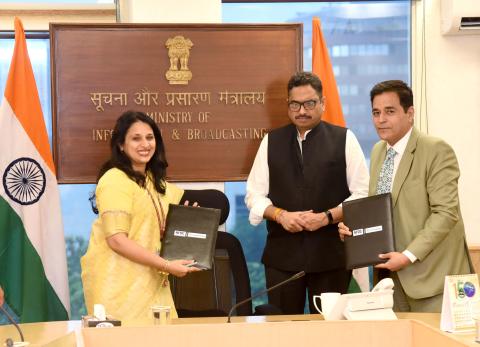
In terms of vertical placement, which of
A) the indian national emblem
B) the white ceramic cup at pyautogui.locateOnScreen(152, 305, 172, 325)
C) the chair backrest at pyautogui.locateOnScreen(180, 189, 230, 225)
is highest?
the indian national emblem

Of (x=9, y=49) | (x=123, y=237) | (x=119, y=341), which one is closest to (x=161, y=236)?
(x=123, y=237)

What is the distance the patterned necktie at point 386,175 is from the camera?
3.72m

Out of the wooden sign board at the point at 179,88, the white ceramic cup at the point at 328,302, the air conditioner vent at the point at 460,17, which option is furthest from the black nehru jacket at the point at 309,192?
the air conditioner vent at the point at 460,17

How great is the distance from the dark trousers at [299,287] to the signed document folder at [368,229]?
1.34ft

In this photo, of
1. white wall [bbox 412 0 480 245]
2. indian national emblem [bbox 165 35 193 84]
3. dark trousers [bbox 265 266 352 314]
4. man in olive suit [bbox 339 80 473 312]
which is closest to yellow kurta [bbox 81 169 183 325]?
dark trousers [bbox 265 266 352 314]

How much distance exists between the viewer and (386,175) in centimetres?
375

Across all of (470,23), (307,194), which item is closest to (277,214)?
(307,194)

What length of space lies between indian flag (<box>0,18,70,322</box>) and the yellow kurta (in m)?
0.81

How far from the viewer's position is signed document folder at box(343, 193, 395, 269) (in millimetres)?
3535

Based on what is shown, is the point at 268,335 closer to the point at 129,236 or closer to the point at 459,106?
the point at 129,236

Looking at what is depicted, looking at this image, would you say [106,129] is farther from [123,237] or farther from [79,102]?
[123,237]

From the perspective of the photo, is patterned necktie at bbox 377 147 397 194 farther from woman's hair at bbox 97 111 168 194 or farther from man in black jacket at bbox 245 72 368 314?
woman's hair at bbox 97 111 168 194

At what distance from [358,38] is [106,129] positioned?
196cm

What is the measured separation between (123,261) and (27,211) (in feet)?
3.36
